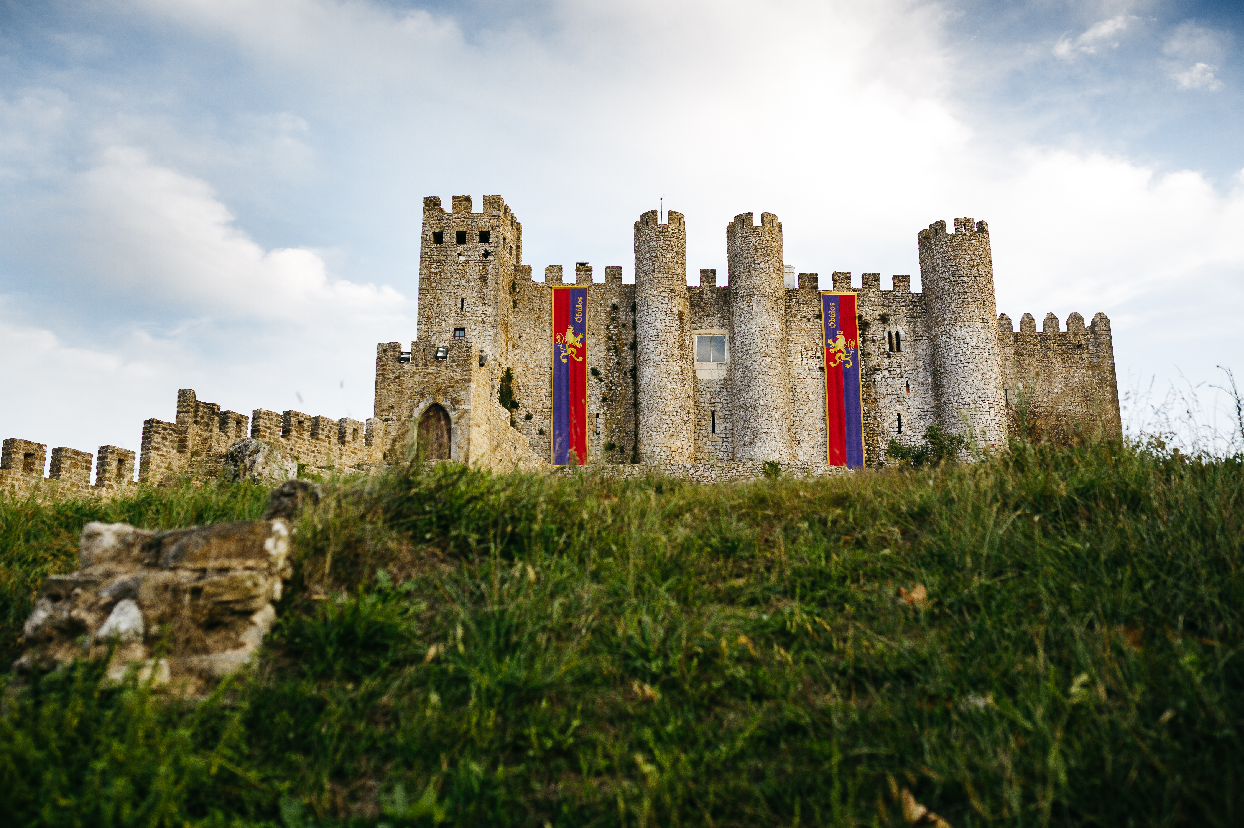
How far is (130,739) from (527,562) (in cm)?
232

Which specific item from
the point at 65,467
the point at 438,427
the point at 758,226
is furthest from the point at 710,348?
the point at 65,467

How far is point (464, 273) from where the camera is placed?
27.0 m

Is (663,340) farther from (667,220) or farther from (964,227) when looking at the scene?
(964,227)

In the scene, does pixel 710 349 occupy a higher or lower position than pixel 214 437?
higher

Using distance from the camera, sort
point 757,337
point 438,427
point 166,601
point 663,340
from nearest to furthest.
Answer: point 166,601, point 438,427, point 663,340, point 757,337

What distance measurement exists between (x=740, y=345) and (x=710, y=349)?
55.2 inches

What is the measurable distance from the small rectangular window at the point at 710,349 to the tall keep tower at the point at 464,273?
25.0 ft

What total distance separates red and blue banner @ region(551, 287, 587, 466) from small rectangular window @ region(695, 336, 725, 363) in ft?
14.8

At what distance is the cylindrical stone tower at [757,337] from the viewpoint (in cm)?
2708

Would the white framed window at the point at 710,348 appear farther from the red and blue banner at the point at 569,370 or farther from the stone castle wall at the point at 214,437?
the stone castle wall at the point at 214,437

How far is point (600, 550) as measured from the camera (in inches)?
200

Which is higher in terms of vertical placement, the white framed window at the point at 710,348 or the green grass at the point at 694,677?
the white framed window at the point at 710,348

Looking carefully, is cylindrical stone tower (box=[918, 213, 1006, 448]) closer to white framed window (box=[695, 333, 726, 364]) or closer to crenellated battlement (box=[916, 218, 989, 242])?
crenellated battlement (box=[916, 218, 989, 242])

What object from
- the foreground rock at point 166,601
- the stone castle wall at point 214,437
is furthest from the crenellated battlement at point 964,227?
the foreground rock at point 166,601
